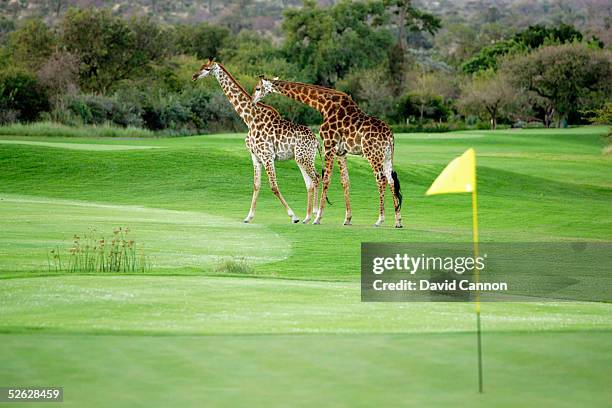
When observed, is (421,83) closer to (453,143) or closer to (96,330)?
(453,143)

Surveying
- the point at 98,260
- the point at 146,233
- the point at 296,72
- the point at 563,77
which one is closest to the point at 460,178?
the point at 98,260

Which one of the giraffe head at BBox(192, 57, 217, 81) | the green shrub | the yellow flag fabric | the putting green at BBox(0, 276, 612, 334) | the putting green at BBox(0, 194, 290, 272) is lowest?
the putting green at BBox(0, 194, 290, 272)

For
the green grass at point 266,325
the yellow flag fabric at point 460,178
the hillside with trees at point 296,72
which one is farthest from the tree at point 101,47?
the yellow flag fabric at point 460,178

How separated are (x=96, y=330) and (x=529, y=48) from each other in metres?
85.5

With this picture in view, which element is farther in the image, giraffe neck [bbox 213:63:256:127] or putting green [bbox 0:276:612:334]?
giraffe neck [bbox 213:63:256:127]

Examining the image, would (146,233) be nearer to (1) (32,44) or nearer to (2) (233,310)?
(2) (233,310)

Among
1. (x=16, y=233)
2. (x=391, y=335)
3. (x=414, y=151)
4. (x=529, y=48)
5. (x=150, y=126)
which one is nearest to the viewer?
(x=391, y=335)

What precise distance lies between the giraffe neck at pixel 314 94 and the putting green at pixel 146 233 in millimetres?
2686

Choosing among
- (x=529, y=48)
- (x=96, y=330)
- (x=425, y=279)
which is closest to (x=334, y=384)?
(x=96, y=330)

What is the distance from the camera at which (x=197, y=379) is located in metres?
7.61

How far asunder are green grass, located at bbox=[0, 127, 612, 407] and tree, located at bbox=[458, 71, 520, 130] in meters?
49.4

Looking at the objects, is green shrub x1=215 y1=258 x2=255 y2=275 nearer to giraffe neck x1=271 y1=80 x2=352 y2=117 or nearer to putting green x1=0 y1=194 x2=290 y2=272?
putting green x1=0 y1=194 x2=290 y2=272

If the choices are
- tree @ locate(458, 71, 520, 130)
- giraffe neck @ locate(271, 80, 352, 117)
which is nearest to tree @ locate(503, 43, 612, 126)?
tree @ locate(458, 71, 520, 130)

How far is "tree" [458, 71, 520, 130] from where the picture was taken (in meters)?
76.1
